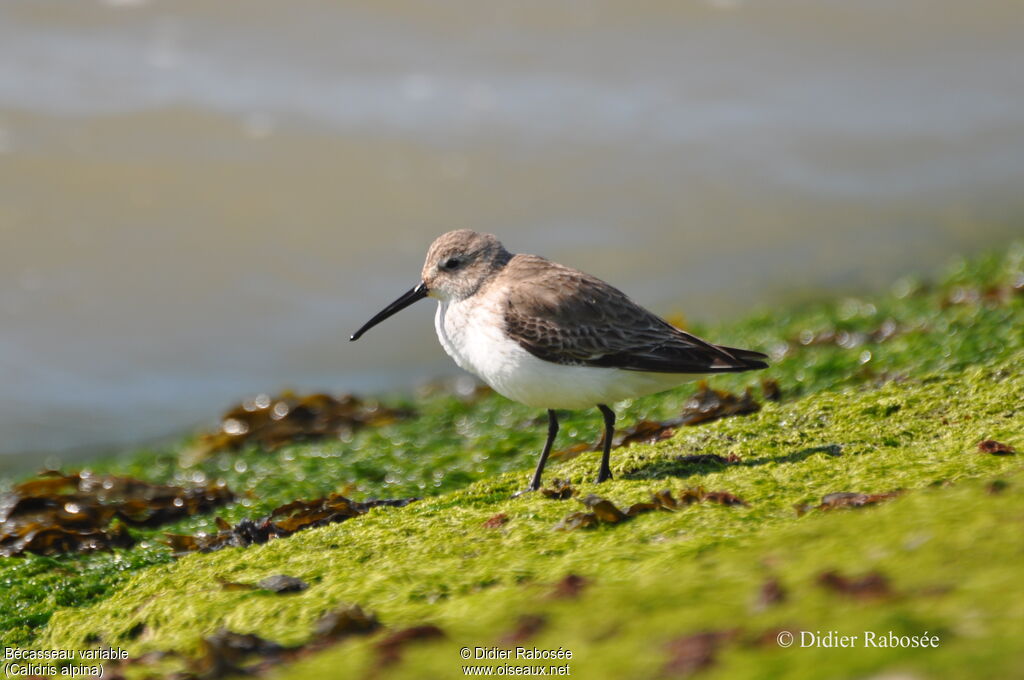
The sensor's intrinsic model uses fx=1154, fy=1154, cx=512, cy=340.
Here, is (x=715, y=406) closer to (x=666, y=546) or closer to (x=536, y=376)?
(x=536, y=376)

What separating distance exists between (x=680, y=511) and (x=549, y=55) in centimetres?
1382

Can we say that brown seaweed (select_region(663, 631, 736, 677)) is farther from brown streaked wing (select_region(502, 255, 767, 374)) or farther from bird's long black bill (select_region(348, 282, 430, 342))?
bird's long black bill (select_region(348, 282, 430, 342))

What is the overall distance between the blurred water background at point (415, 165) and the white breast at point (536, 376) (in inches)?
284

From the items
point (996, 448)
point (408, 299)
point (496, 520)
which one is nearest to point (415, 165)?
point (408, 299)

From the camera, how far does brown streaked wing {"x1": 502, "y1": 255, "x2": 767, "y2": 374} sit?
5527 millimetres

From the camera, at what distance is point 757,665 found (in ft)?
8.66

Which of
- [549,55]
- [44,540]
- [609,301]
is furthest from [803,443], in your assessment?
[549,55]

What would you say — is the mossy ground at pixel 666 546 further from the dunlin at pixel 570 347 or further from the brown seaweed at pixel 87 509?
the dunlin at pixel 570 347

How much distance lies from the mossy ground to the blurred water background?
573 cm

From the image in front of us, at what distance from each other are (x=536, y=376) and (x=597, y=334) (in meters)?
0.38

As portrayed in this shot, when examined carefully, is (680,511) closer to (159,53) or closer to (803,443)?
(803,443)

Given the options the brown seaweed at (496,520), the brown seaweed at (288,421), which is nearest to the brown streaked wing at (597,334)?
the brown seaweed at (496,520)

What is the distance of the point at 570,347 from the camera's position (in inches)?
217

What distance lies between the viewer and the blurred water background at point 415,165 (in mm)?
13844
